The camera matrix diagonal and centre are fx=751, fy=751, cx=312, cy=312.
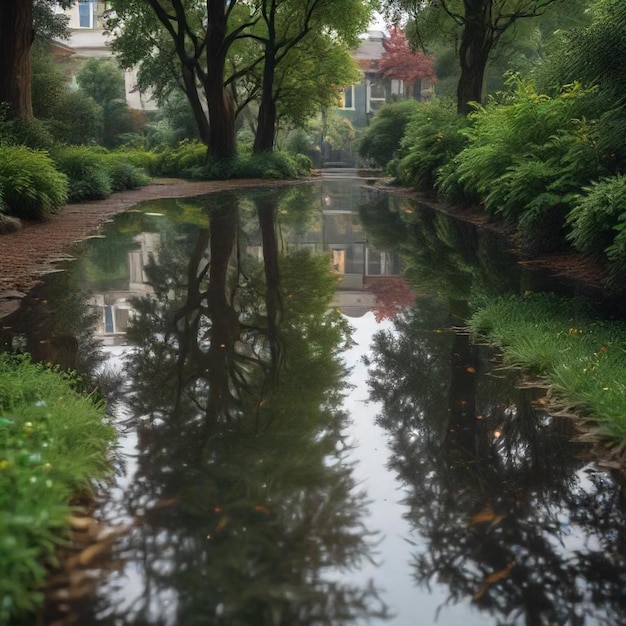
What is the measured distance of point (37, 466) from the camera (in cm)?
340

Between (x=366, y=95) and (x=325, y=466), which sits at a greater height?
(x=366, y=95)

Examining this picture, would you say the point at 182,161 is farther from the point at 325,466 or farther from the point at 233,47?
the point at 325,466

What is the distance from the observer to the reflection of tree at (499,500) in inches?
117

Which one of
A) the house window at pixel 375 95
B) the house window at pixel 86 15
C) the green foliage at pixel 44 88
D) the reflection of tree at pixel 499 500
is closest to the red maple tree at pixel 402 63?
the house window at pixel 375 95

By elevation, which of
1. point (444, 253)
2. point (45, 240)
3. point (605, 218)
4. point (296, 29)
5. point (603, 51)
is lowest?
point (444, 253)

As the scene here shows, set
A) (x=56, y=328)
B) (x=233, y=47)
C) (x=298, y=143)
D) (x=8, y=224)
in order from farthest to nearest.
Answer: (x=298, y=143), (x=233, y=47), (x=8, y=224), (x=56, y=328)

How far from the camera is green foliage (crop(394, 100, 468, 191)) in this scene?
20.7 meters

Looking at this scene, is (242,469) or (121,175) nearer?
(242,469)

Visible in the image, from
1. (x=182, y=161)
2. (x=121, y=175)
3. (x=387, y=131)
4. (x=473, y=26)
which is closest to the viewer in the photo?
(x=473, y=26)

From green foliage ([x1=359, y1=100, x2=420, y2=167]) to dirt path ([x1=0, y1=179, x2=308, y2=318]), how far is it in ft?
54.4

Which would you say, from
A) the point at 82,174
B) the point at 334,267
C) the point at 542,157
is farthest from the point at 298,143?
the point at 334,267

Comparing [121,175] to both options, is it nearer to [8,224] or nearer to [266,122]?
[8,224]

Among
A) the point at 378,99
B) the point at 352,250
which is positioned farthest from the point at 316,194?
the point at 378,99

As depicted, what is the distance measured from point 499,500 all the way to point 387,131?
35.8 meters
